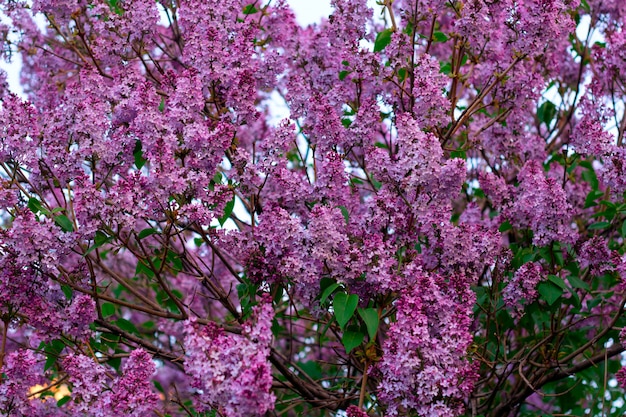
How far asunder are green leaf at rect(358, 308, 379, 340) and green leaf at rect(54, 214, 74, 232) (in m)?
1.27

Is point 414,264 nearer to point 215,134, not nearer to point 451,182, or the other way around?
point 451,182

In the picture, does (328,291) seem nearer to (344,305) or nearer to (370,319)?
(344,305)

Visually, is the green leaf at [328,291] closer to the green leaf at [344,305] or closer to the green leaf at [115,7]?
the green leaf at [344,305]

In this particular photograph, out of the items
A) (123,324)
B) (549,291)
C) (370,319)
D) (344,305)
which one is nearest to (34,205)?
(123,324)

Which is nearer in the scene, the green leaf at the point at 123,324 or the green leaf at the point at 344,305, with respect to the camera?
the green leaf at the point at 344,305

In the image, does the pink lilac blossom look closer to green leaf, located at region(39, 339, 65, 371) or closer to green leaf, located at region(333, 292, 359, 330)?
green leaf, located at region(333, 292, 359, 330)

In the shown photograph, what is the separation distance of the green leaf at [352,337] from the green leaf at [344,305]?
119 millimetres

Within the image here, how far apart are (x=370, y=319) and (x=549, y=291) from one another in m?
1.04

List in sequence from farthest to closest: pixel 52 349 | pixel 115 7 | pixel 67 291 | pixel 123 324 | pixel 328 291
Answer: pixel 115 7 → pixel 123 324 → pixel 52 349 → pixel 67 291 → pixel 328 291

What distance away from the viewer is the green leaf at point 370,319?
3.38 m

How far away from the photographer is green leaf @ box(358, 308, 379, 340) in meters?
3.38

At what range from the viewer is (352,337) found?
11.9 ft

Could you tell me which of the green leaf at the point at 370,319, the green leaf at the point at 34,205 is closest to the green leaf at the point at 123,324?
the green leaf at the point at 34,205

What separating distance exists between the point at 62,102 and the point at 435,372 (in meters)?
2.11
